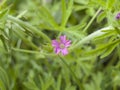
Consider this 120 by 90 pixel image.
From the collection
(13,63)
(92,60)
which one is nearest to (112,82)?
(92,60)

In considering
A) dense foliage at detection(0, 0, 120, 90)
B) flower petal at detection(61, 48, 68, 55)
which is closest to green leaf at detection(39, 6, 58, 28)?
dense foliage at detection(0, 0, 120, 90)

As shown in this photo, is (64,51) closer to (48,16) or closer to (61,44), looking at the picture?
(61,44)

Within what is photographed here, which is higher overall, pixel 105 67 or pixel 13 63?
pixel 13 63

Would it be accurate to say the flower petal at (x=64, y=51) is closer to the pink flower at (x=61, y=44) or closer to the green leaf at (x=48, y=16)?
the pink flower at (x=61, y=44)

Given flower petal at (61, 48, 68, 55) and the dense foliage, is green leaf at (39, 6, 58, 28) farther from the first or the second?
flower petal at (61, 48, 68, 55)

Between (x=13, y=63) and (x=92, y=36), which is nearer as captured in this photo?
(x=92, y=36)

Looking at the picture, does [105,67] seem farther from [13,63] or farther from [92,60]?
[13,63]

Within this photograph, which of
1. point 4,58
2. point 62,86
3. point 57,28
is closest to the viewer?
point 57,28

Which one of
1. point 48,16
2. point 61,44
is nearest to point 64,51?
point 61,44

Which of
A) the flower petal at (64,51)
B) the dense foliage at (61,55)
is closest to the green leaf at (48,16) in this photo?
the dense foliage at (61,55)
